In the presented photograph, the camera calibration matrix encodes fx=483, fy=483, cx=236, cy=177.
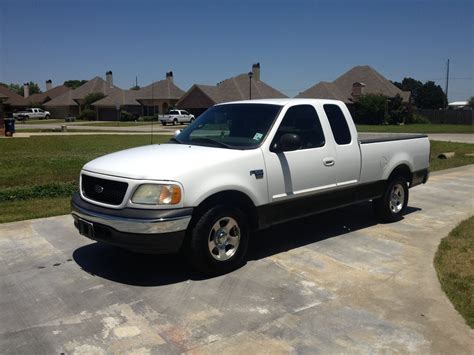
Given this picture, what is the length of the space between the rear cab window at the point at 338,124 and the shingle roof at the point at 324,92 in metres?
54.6

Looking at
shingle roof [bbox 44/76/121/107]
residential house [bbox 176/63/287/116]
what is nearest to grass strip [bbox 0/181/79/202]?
residential house [bbox 176/63/287/116]

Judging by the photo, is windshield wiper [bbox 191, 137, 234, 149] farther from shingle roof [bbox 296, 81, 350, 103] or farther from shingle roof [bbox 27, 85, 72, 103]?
shingle roof [bbox 27, 85, 72, 103]

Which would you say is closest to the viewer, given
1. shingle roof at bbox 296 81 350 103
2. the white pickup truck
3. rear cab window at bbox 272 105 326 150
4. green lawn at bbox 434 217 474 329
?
green lawn at bbox 434 217 474 329

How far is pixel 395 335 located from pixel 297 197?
2.25 metres

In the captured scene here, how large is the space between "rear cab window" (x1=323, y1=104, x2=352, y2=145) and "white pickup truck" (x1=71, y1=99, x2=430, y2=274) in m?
0.01

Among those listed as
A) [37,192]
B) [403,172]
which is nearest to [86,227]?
[403,172]

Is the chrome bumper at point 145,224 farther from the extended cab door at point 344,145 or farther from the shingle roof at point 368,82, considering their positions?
the shingle roof at point 368,82

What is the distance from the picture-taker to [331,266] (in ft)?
18.1

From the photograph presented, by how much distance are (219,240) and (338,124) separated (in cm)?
253

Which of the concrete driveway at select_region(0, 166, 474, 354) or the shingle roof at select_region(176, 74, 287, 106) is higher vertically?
the shingle roof at select_region(176, 74, 287, 106)

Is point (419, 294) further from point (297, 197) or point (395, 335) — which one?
point (297, 197)

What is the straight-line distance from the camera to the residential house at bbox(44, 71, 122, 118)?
3196 inches

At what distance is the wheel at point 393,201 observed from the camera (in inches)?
291

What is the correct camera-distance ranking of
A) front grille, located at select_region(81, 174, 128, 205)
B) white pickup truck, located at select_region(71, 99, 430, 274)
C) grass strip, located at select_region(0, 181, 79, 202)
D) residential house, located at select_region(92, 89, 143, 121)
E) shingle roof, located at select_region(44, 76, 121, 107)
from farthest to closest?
shingle roof, located at select_region(44, 76, 121, 107) → residential house, located at select_region(92, 89, 143, 121) → grass strip, located at select_region(0, 181, 79, 202) → front grille, located at select_region(81, 174, 128, 205) → white pickup truck, located at select_region(71, 99, 430, 274)
